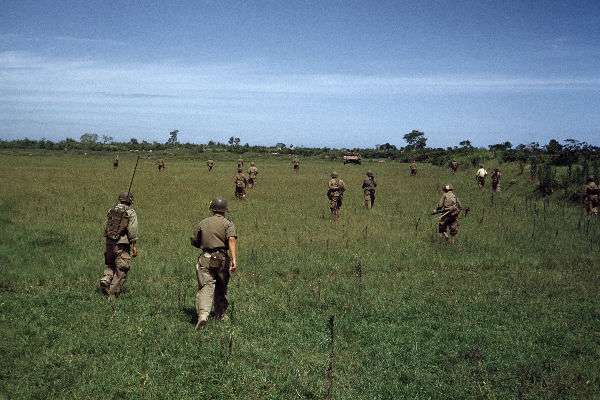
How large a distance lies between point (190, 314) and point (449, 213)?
9.18 m

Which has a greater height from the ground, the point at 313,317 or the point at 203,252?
the point at 203,252

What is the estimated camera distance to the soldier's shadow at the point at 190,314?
8654mm

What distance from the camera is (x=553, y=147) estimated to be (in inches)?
1521

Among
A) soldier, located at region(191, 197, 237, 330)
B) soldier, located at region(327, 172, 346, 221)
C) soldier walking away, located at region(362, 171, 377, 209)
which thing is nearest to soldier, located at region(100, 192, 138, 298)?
soldier, located at region(191, 197, 237, 330)

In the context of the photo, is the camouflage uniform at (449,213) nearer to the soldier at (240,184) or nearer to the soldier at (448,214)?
the soldier at (448,214)

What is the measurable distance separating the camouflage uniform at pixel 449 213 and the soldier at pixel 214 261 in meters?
8.85

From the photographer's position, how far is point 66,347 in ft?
24.0

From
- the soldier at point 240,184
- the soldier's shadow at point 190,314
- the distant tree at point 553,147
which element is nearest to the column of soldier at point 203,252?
the soldier's shadow at point 190,314

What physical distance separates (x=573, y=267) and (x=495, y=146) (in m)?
46.3

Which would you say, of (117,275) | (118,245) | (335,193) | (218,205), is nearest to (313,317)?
(218,205)

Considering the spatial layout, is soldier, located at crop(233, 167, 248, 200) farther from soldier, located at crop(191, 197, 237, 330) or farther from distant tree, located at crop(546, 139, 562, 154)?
distant tree, located at crop(546, 139, 562, 154)

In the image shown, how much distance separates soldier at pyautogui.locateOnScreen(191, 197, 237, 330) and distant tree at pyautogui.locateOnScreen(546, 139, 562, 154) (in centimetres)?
3427

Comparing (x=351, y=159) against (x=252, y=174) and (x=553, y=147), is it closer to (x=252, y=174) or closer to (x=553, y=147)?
(x=553, y=147)

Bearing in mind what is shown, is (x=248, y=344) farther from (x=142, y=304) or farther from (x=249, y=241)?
(x=249, y=241)
